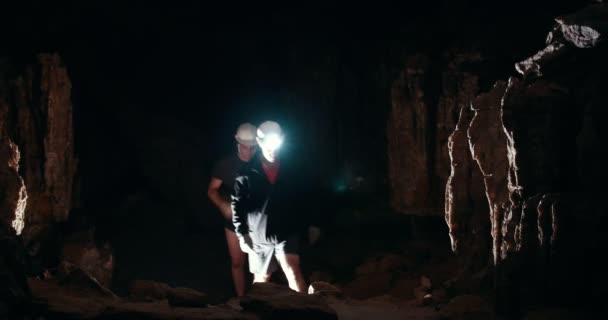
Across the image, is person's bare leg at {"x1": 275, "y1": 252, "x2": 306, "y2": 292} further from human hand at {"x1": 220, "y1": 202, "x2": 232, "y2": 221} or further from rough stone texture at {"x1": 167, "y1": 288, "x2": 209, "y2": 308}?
rough stone texture at {"x1": 167, "y1": 288, "x2": 209, "y2": 308}

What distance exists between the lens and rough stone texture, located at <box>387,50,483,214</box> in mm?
6891

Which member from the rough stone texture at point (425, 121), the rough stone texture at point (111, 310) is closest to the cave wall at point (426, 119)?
the rough stone texture at point (425, 121)

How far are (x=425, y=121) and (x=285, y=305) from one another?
156 inches

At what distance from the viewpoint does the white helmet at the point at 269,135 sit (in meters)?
5.15

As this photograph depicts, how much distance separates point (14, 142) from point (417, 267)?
4.89 meters

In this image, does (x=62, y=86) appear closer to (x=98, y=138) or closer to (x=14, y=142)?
(x=14, y=142)

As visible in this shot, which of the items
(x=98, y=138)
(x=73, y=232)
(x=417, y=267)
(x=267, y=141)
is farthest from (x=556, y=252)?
(x=98, y=138)

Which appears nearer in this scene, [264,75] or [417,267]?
[417,267]

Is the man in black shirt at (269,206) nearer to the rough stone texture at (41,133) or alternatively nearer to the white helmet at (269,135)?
the white helmet at (269,135)

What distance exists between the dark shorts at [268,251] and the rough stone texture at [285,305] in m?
1.15

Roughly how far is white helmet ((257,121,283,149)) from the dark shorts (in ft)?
2.75

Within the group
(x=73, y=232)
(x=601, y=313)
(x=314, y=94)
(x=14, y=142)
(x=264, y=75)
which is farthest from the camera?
(x=264, y=75)

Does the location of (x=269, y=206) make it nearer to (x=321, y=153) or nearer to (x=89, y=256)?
(x=89, y=256)

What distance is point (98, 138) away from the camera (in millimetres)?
10414
